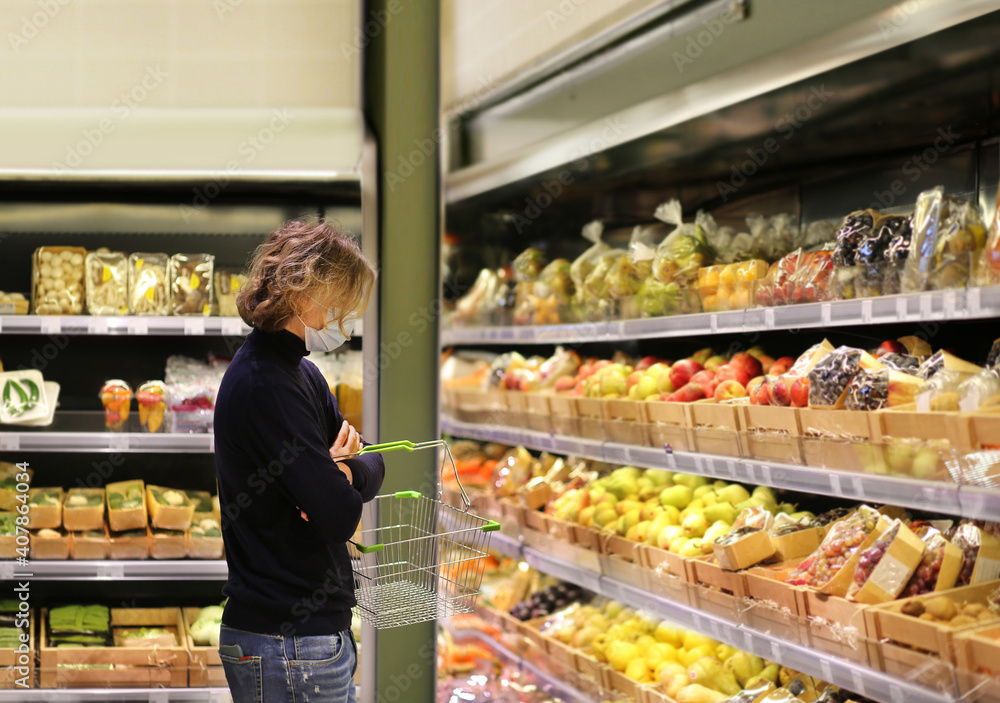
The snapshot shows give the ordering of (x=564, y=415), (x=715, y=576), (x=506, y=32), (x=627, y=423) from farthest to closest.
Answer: (x=506, y=32) < (x=564, y=415) < (x=627, y=423) < (x=715, y=576)

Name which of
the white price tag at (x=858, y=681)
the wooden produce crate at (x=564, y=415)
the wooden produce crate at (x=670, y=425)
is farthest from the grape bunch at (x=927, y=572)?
the wooden produce crate at (x=564, y=415)

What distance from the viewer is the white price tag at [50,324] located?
2951mm

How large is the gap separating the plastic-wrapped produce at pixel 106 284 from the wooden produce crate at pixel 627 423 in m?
1.78

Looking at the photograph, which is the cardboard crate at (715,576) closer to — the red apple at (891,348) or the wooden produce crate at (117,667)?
the red apple at (891,348)

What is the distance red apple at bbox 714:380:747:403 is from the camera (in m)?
2.77

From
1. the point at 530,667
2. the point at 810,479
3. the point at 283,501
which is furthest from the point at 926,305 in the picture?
the point at 530,667

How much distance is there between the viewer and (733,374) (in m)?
2.86

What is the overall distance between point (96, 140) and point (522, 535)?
86.8 inches

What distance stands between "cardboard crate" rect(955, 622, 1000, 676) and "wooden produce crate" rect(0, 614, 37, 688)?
2.82m

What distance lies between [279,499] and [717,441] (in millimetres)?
1384

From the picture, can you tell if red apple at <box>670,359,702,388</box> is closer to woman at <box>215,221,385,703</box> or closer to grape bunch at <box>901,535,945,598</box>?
grape bunch at <box>901,535,945,598</box>

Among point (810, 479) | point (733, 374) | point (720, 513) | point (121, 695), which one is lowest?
point (121, 695)

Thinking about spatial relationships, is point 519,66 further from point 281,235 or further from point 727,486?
point 281,235

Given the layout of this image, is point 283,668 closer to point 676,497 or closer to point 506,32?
point 676,497
